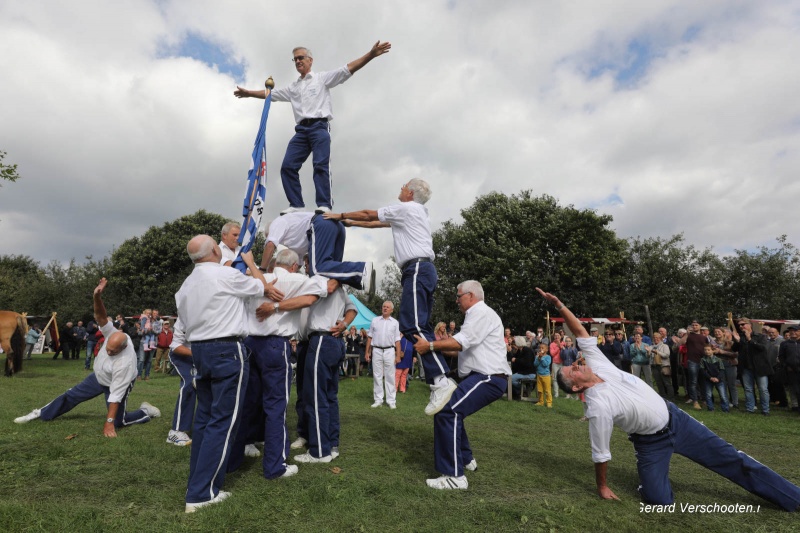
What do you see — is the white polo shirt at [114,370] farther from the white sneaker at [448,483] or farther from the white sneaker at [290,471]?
the white sneaker at [448,483]

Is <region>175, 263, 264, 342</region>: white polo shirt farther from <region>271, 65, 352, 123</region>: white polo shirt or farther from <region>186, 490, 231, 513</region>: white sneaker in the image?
<region>271, 65, 352, 123</region>: white polo shirt

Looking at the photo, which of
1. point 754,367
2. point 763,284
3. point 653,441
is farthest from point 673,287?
point 653,441

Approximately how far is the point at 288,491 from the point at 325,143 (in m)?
4.76

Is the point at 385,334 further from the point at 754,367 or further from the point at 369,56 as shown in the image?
the point at 754,367

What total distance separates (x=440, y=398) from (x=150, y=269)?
42590 millimetres

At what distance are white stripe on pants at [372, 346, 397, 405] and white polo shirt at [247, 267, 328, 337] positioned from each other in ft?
21.8

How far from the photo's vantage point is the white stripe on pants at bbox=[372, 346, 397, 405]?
11688 millimetres

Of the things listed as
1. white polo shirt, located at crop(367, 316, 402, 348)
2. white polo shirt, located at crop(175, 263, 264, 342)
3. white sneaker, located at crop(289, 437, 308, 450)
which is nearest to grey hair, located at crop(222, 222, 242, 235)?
white polo shirt, located at crop(175, 263, 264, 342)

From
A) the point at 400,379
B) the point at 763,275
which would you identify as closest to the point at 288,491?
the point at 400,379

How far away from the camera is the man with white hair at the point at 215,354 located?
14.2 ft

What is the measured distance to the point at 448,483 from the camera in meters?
4.80

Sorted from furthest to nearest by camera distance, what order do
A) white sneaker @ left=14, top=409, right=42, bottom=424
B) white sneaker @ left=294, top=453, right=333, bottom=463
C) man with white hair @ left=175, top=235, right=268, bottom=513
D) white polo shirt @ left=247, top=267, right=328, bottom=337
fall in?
1. white sneaker @ left=14, top=409, right=42, bottom=424
2. white sneaker @ left=294, top=453, right=333, bottom=463
3. white polo shirt @ left=247, top=267, right=328, bottom=337
4. man with white hair @ left=175, top=235, right=268, bottom=513

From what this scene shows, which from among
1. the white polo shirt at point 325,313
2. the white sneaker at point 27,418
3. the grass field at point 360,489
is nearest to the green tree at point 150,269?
the white sneaker at point 27,418

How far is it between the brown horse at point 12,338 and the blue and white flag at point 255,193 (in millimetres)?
12211
